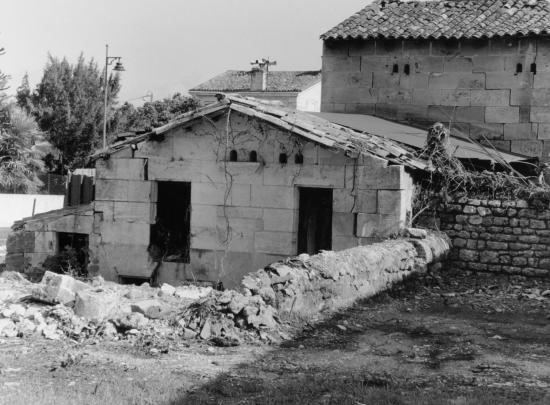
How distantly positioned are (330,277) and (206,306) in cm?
186

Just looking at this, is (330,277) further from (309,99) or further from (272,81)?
(272,81)

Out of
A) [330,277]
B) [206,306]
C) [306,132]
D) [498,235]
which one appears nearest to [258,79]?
[306,132]

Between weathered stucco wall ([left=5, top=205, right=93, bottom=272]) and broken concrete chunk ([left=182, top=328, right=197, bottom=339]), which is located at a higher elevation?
weathered stucco wall ([left=5, top=205, right=93, bottom=272])

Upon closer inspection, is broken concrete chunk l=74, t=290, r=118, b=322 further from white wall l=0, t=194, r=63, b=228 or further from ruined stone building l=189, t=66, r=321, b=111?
ruined stone building l=189, t=66, r=321, b=111

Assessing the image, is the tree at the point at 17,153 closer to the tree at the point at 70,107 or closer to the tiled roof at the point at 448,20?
the tree at the point at 70,107

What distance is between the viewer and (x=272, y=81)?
4662 cm

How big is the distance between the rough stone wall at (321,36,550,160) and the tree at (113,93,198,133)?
22.5 m

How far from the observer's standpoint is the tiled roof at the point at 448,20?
58.6 feet

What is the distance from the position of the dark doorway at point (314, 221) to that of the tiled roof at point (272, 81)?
29188 millimetres

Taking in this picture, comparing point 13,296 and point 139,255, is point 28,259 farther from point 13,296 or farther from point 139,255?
point 13,296

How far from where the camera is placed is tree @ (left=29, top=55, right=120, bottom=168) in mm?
43188

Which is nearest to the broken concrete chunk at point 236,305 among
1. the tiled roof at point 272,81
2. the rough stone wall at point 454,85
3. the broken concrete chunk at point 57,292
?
the broken concrete chunk at point 57,292

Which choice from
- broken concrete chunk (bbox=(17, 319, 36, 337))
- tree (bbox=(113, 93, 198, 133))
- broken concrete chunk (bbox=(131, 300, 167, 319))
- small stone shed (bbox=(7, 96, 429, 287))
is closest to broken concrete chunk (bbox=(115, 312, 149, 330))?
broken concrete chunk (bbox=(131, 300, 167, 319))

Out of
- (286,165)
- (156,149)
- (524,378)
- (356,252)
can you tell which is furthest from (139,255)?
(524,378)
